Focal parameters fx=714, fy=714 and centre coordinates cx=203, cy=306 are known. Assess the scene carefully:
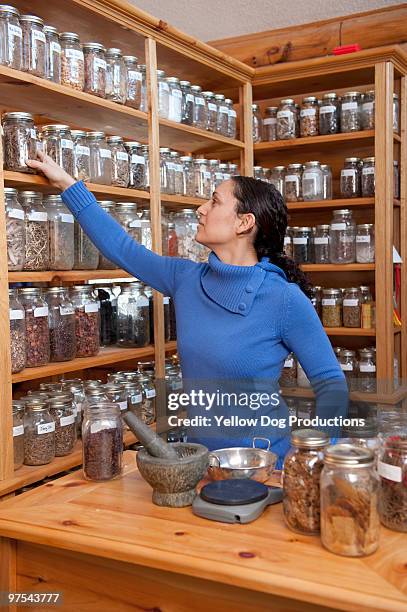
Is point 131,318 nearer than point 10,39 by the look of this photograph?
No

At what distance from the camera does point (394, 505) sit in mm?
1236

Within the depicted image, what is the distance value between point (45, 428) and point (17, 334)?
0.93 ft

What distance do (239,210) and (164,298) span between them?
735mm

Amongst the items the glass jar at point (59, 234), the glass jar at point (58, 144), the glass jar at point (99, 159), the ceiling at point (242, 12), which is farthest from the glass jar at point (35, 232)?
the ceiling at point (242, 12)

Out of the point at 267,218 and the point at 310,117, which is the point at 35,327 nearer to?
the point at 267,218

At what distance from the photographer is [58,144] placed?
2107 millimetres

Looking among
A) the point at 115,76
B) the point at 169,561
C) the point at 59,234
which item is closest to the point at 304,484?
the point at 169,561

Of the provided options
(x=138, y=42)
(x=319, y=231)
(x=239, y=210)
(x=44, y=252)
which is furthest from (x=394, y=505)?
(x=319, y=231)

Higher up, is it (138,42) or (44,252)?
(138,42)

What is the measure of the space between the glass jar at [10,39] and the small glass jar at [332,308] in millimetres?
1919

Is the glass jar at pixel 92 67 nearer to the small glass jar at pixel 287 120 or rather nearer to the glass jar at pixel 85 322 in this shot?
the glass jar at pixel 85 322

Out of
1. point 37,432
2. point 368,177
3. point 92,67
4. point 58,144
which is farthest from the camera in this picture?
point 368,177

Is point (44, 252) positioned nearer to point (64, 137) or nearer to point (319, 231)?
point (64, 137)

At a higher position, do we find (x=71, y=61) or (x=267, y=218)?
(x=71, y=61)
